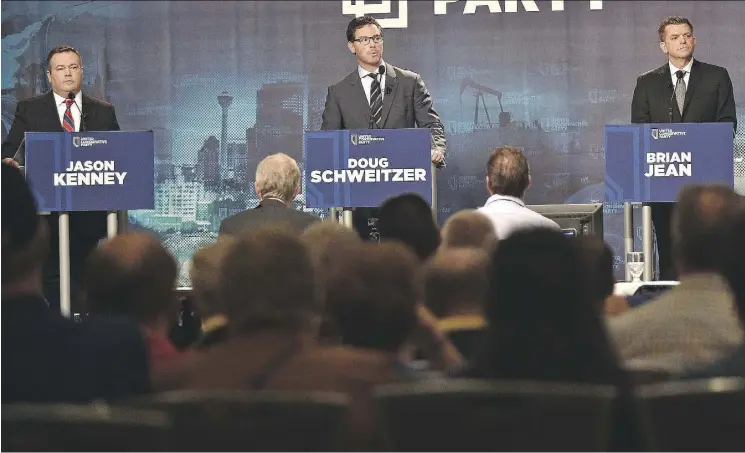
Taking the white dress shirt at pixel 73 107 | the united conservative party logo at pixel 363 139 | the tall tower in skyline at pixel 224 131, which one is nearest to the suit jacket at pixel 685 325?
the united conservative party logo at pixel 363 139

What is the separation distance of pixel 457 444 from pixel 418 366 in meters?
0.62

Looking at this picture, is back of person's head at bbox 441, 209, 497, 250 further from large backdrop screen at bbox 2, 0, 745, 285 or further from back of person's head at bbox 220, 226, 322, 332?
large backdrop screen at bbox 2, 0, 745, 285

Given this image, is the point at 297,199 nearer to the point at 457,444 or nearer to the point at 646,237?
the point at 646,237

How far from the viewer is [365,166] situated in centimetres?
656

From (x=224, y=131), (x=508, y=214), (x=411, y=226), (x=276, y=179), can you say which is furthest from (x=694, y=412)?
(x=224, y=131)

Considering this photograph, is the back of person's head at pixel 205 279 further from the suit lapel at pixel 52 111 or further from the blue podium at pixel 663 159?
the suit lapel at pixel 52 111

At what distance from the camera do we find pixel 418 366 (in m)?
2.94

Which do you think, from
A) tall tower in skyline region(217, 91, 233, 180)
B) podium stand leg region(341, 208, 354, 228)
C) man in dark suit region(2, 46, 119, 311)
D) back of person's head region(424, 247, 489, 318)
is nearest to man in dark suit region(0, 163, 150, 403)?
back of person's head region(424, 247, 489, 318)

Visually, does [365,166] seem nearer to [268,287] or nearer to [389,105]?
[389,105]

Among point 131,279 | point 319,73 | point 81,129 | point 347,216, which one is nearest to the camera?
point 131,279

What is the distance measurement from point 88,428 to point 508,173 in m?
3.79

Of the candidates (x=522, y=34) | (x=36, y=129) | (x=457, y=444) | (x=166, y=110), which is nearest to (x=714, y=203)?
(x=457, y=444)

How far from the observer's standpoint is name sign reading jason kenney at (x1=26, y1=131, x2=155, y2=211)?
657 centimetres

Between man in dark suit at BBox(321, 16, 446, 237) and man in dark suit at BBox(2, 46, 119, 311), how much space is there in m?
1.47
